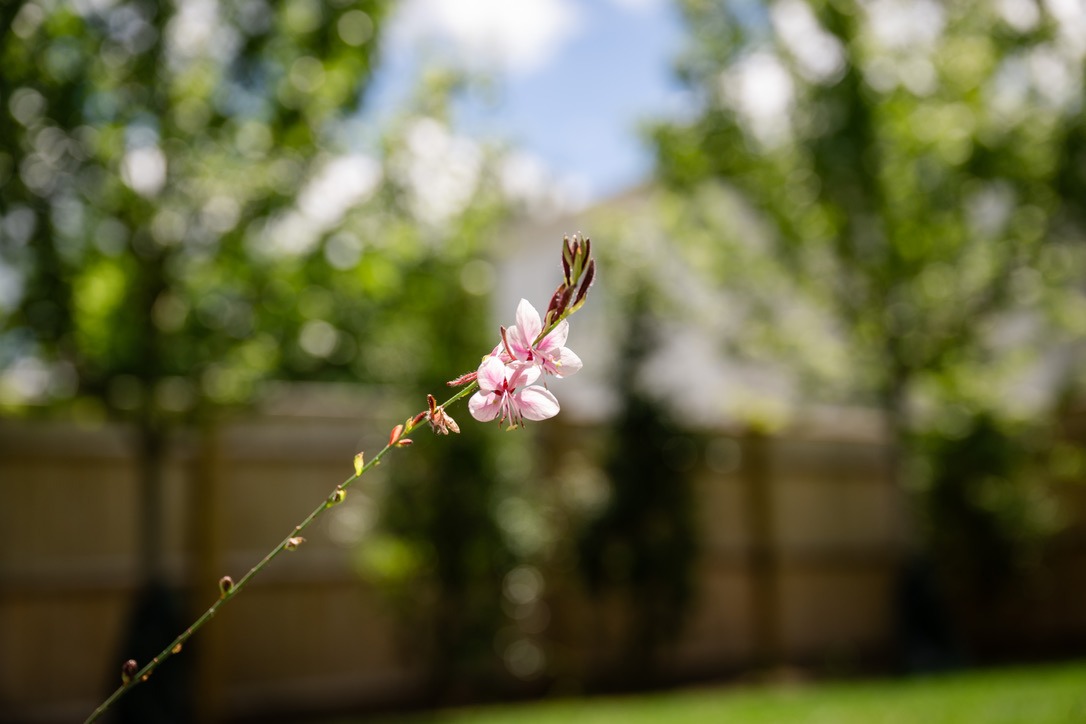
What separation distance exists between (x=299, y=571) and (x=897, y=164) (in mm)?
4822

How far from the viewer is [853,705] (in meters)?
5.21

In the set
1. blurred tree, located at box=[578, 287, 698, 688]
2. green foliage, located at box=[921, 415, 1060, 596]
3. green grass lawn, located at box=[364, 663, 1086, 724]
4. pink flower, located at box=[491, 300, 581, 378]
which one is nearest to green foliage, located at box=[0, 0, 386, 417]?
green grass lawn, located at box=[364, 663, 1086, 724]

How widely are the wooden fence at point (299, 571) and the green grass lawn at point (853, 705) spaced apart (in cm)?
72

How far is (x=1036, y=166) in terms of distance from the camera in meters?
7.73

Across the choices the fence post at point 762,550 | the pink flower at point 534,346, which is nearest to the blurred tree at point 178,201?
the fence post at point 762,550

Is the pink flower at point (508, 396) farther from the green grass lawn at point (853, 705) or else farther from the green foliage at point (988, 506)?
the green foliage at point (988, 506)

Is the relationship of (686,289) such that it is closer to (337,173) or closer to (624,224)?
(624,224)

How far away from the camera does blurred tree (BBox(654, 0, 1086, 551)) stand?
7664 mm

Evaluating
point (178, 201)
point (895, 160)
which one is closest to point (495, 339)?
point (178, 201)

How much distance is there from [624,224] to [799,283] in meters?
1.33

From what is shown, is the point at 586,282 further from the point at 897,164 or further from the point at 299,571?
the point at 897,164

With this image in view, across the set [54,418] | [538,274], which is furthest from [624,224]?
[538,274]

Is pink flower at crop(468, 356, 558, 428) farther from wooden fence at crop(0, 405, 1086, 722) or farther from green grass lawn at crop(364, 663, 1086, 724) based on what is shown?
wooden fence at crop(0, 405, 1086, 722)

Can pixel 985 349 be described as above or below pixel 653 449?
above
